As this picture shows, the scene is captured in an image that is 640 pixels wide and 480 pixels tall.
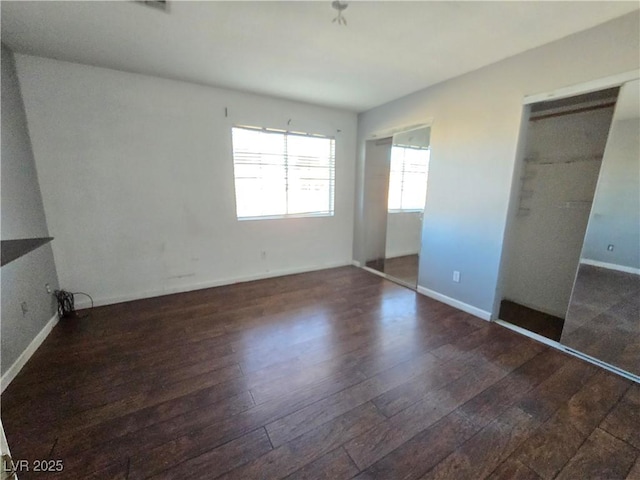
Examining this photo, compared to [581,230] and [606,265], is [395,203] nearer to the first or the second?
[581,230]

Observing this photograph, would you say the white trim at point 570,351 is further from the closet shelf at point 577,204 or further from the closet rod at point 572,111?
the closet rod at point 572,111

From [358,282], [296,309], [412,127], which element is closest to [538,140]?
[412,127]

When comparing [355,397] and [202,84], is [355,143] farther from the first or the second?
[355,397]

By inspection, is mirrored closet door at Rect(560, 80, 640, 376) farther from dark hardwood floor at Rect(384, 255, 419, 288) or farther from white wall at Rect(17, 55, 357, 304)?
white wall at Rect(17, 55, 357, 304)

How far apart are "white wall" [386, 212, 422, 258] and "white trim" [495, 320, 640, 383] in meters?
1.94

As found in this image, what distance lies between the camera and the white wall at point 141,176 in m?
2.54

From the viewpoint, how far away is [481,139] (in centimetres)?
260

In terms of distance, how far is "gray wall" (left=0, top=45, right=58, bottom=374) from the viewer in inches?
74.4

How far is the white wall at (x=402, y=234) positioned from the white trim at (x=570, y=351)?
1942 mm

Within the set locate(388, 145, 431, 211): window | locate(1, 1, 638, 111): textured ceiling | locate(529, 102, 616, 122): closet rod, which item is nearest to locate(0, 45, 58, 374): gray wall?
locate(1, 1, 638, 111): textured ceiling

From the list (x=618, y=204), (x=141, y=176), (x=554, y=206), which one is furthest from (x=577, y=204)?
(x=141, y=176)

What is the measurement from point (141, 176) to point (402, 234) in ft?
12.6

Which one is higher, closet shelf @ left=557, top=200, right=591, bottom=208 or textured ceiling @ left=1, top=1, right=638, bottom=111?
textured ceiling @ left=1, top=1, right=638, bottom=111

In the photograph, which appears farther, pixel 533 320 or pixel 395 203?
pixel 395 203
